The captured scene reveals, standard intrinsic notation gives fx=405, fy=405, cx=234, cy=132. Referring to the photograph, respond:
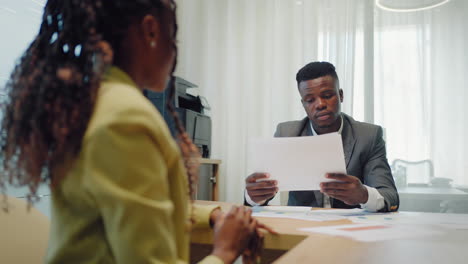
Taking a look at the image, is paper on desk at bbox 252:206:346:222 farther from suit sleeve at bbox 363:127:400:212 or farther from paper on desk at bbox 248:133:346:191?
suit sleeve at bbox 363:127:400:212

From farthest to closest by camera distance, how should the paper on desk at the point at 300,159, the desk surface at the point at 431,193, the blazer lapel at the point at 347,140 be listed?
the desk surface at the point at 431,193
the blazer lapel at the point at 347,140
the paper on desk at the point at 300,159

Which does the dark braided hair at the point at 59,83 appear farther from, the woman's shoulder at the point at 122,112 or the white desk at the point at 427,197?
the white desk at the point at 427,197

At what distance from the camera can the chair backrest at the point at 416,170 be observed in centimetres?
327

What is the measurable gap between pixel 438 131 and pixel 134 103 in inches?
131

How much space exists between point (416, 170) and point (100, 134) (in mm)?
3296

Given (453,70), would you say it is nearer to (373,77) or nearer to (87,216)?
(373,77)

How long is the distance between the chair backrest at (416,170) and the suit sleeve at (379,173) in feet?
4.80

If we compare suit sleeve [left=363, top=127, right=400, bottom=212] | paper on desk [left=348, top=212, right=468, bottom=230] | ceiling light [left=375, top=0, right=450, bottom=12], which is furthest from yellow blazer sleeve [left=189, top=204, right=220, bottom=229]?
ceiling light [left=375, top=0, right=450, bottom=12]

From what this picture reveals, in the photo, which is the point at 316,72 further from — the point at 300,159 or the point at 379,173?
the point at 300,159

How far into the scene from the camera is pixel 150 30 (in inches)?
21.5

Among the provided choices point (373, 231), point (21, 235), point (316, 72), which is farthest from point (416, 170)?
point (21, 235)

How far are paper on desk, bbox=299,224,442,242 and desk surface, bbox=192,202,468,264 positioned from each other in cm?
3

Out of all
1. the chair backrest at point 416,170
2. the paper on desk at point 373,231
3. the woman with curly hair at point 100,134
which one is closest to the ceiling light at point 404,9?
the chair backrest at point 416,170

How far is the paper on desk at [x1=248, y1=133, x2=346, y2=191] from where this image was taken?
1399 mm
